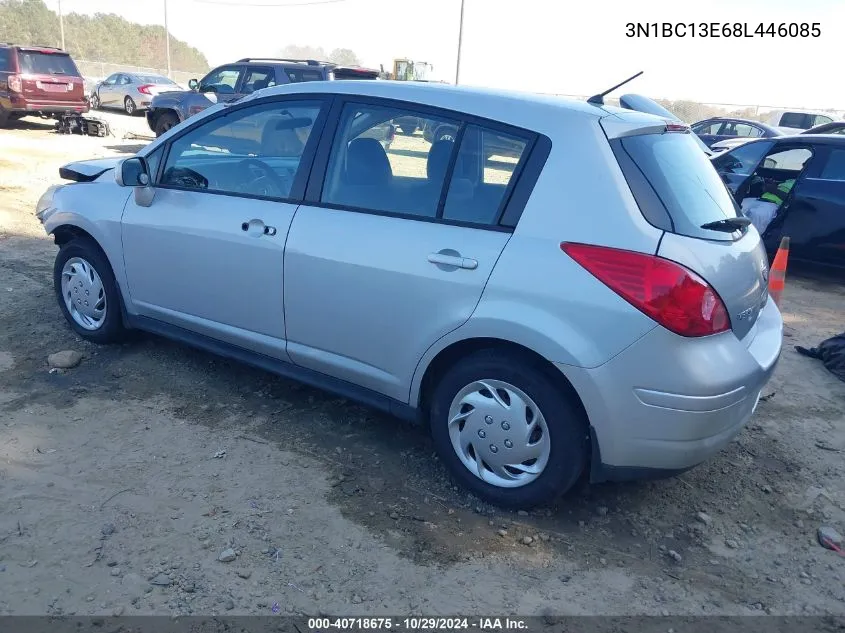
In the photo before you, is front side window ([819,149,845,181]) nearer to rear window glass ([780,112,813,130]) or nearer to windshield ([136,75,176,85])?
rear window glass ([780,112,813,130])

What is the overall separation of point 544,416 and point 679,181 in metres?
1.19

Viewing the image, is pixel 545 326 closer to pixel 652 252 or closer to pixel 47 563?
pixel 652 252

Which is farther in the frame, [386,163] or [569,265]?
[386,163]

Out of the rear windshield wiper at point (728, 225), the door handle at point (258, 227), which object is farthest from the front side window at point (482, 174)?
the door handle at point (258, 227)

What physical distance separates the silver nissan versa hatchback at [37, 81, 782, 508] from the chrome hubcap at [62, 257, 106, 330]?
742 millimetres

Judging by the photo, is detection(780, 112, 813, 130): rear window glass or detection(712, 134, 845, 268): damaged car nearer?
detection(712, 134, 845, 268): damaged car

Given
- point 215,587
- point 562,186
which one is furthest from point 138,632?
point 562,186

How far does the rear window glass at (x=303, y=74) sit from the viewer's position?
1273 cm

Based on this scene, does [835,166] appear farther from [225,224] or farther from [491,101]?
[225,224]

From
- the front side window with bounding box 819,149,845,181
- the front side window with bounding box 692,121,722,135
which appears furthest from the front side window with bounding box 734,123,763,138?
the front side window with bounding box 819,149,845,181

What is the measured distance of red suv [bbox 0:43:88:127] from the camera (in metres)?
16.3

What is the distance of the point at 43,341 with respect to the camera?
4.74 metres

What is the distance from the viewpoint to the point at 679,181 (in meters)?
3.06

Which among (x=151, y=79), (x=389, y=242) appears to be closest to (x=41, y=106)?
(x=151, y=79)
